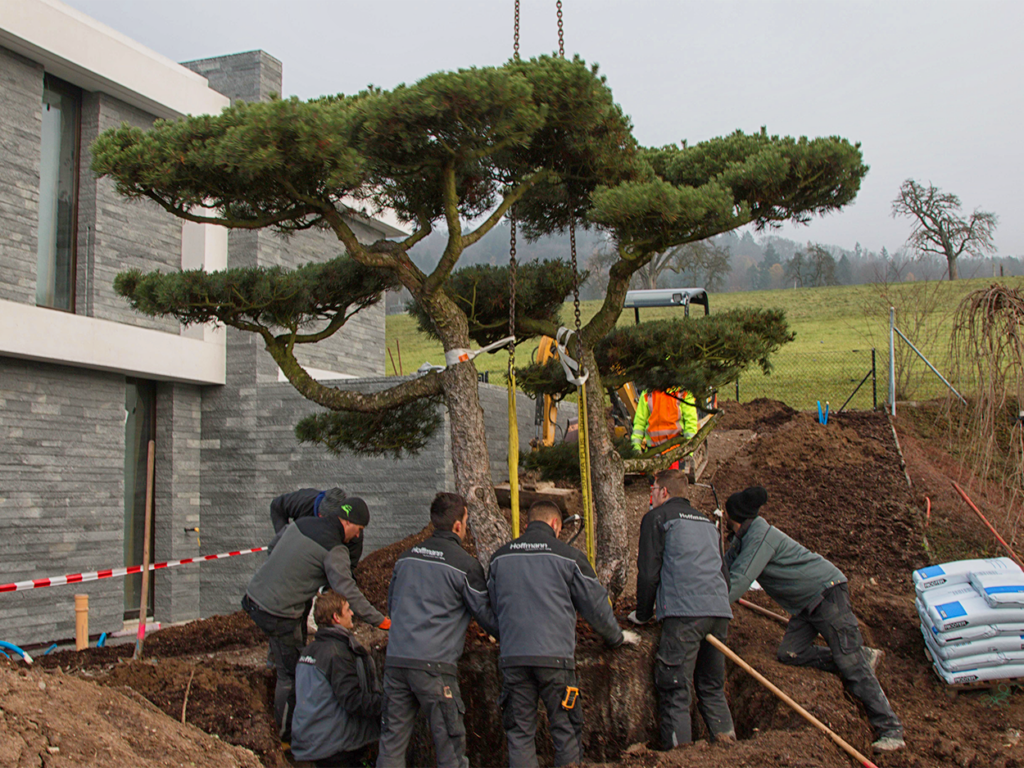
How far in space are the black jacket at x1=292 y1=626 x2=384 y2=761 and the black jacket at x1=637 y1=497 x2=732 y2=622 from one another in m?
1.76

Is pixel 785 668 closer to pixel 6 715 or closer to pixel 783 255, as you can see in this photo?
pixel 6 715

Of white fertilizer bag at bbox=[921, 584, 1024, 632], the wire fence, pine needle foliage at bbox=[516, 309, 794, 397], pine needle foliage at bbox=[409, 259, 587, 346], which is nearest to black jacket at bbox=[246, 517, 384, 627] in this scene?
pine needle foliage at bbox=[409, 259, 587, 346]

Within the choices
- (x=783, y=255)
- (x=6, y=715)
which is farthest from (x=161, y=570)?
(x=783, y=255)

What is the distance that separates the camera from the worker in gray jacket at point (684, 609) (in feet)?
15.4

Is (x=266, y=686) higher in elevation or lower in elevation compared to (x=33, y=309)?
lower

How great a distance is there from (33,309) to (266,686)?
499 cm

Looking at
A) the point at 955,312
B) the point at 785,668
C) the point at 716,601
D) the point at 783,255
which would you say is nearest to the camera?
the point at 955,312

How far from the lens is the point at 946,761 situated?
455 cm

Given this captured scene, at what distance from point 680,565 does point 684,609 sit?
0.25 m

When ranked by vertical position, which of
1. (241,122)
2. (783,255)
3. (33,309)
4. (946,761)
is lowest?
(946,761)

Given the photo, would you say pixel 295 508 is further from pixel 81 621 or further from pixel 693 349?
pixel 693 349

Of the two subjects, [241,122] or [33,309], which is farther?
[33,309]

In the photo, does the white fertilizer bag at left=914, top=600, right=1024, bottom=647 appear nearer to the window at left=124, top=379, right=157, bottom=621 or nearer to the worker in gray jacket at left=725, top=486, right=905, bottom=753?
the worker in gray jacket at left=725, top=486, right=905, bottom=753

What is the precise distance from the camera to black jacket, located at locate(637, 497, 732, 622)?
4699mm
